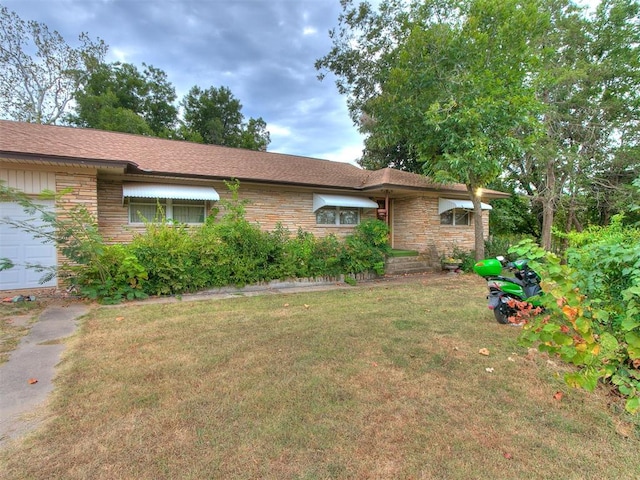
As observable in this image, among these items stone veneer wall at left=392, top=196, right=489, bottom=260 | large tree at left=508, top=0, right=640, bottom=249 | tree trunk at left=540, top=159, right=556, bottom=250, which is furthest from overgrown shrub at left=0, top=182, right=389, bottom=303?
tree trunk at left=540, top=159, right=556, bottom=250

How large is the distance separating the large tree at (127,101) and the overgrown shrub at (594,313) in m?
25.5

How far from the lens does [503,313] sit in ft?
17.8

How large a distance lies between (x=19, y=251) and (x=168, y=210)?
12.1 ft

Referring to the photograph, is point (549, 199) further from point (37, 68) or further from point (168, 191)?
point (37, 68)

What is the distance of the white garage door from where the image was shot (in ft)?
24.6

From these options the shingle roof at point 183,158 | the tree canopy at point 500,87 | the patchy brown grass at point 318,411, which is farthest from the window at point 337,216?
the patchy brown grass at point 318,411

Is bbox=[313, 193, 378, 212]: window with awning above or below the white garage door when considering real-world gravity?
above

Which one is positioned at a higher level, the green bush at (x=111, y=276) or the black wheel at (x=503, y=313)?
the green bush at (x=111, y=276)

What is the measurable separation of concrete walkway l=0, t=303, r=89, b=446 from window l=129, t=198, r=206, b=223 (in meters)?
4.46

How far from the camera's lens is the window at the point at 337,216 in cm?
1262

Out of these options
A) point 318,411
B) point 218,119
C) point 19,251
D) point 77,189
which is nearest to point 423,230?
point 318,411

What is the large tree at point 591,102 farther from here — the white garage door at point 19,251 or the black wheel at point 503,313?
the white garage door at point 19,251

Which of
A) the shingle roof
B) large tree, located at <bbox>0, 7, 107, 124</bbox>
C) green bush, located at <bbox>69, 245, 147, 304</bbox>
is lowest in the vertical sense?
green bush, located at <bbox>69, 245, 147, 304</bbox>

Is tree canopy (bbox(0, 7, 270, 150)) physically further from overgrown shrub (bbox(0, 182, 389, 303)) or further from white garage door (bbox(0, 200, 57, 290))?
overgrown shrub (bbox(0, 182, 389, 303))
